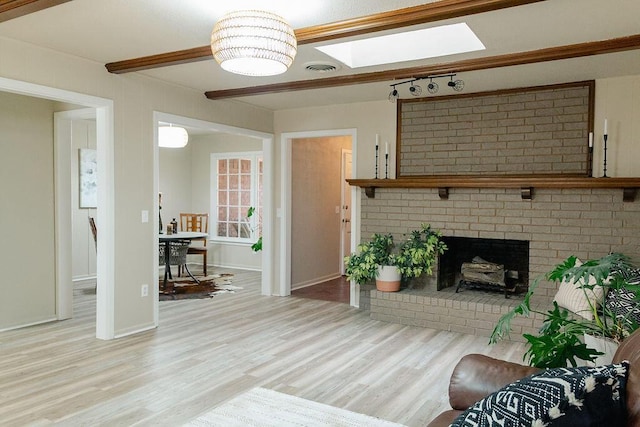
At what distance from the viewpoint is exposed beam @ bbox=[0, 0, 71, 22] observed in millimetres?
A: 2604

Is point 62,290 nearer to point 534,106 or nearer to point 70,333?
point 70,333

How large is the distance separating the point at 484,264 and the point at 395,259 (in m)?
0.92

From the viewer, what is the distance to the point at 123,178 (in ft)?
14.2

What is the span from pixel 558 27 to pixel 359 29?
4.23 ft

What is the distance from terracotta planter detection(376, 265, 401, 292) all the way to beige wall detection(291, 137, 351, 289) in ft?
5.76

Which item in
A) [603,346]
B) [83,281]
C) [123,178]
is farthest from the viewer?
[83,281]

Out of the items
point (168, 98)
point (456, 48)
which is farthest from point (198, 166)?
point (456, 48)

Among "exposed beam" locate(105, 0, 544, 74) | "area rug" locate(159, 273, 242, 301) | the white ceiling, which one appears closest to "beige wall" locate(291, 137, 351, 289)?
"area rug" locate(159, 273, 242, 301)

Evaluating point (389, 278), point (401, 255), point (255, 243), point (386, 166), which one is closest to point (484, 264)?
point (401, 255)

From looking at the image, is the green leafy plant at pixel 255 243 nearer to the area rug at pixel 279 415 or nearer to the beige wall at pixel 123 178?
the beige wall at pixel 123 178

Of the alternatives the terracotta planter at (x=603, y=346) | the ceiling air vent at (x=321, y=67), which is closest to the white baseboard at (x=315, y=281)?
the ceiling air vent at (x=321, y=67)

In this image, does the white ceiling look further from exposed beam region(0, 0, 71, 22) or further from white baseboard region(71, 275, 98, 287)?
white baseboard region(71, 275, 98, 287)

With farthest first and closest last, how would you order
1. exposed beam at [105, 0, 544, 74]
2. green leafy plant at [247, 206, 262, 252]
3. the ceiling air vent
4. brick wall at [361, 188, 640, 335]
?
1. green leafy plant at [247, 206, 262, 252]
2. brick wall at [361, 188, 640, 335]
3. the ceiling air vent
4. exposed beam at [105, 0, 544, 74]

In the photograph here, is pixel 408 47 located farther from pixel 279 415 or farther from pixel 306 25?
pixel 279 415
